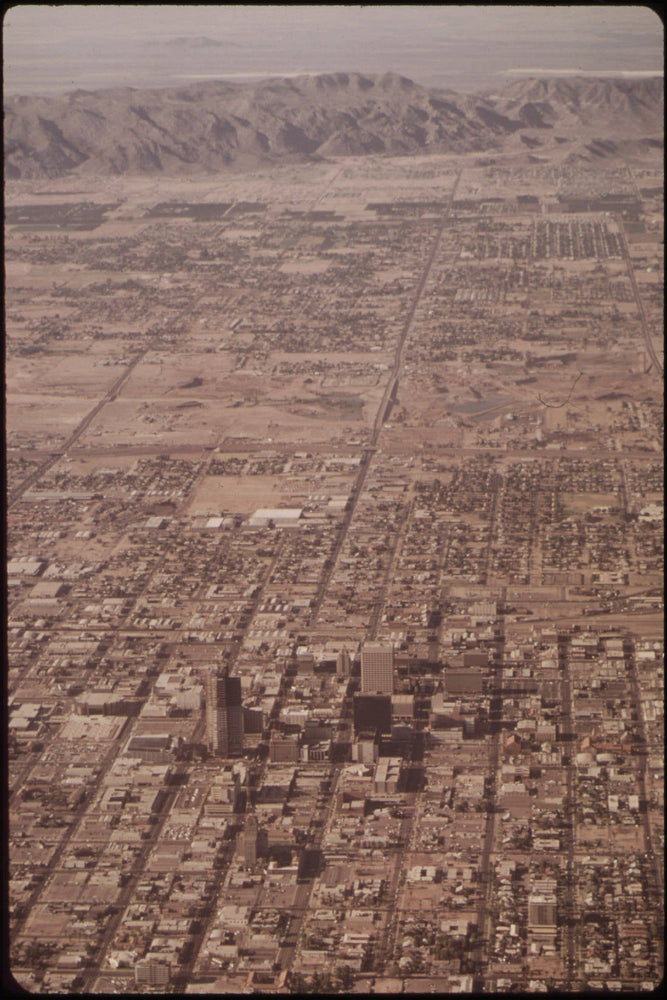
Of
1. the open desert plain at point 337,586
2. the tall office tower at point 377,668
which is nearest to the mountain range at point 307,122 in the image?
the open desert plain at point 337,586

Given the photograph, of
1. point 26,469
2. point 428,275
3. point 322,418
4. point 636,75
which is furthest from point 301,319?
point 636,75

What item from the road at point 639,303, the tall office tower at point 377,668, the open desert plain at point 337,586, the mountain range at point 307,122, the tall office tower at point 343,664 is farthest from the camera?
the mountain range at point 307,122

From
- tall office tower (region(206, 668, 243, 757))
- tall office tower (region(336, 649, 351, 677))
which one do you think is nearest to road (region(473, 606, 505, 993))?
tall office tower (region(336, 649, 351, 677))

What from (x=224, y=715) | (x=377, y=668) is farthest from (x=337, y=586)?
(x=224, y=715)

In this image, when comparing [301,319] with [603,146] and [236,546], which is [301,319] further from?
[603,146]

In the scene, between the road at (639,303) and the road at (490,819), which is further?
the road at (639,303)

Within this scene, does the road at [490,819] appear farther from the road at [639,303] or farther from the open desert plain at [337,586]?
the road at [639,303]
